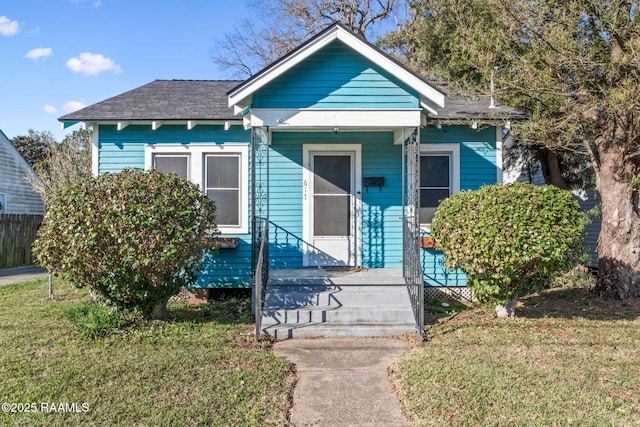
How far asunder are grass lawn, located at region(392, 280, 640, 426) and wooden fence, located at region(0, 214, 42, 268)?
A: 14.9 meters

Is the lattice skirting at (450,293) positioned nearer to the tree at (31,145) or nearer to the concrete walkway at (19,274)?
the concrete walkway at (19,274)

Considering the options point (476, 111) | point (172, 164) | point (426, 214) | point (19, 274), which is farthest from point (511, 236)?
point (19, 274)

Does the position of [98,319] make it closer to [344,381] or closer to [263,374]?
[263,374]

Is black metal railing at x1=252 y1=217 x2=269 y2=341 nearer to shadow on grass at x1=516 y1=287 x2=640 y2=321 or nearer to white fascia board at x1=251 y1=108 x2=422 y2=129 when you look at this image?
white fascia board at x1=251 y1=108 x2=422 y2=129

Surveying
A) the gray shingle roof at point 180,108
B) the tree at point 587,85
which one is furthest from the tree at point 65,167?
the tree at point 587,85

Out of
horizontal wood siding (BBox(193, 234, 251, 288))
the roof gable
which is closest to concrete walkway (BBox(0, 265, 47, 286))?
horizontal wood siding (BBox(193, 234, 251, 288))

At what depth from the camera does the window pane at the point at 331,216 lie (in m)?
8.04

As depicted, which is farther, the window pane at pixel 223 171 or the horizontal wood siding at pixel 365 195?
the window pane at pixel 223 171

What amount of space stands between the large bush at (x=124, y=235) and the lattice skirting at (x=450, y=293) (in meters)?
4.34

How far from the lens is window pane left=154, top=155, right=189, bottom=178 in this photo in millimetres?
8102

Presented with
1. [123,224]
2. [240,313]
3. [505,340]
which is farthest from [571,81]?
[123,224]

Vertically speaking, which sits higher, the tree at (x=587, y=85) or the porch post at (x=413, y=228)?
the tree at (x=587, y=85)

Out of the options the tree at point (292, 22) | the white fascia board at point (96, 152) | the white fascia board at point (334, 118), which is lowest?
the white fascia board at point (96, 152)

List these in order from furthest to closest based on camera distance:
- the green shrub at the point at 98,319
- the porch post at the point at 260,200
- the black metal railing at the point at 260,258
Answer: the porch post at the point at 260,200 → the black metal railing at the point at 260,258 → the green shrub at the point at 98,319
